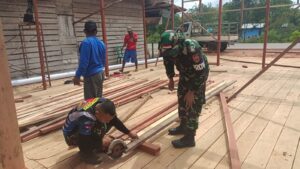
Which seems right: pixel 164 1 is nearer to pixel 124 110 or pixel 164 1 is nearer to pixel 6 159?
pixel 124 110

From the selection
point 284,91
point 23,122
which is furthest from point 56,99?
point 284,91

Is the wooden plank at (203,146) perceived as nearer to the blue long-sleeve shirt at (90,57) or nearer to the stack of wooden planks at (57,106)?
the blue long-sleeve shirt at (90,57)

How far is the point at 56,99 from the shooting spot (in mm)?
5250

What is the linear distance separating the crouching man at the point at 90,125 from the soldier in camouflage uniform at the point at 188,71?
2.71ft

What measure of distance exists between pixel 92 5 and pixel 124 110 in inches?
323

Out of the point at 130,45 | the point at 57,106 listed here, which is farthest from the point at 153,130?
the point at 130,45

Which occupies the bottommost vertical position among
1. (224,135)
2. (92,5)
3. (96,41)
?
(224,135)

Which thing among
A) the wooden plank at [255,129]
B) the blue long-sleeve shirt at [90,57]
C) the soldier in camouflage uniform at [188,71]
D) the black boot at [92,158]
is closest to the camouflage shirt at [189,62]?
the soldier in camouflage uniform at [188,71]

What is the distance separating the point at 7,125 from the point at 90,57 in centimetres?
174

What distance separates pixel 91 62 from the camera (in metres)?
3.66

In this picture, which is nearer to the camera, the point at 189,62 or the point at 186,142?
the point at 189,62

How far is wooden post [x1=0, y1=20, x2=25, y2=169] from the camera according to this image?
6.58ft

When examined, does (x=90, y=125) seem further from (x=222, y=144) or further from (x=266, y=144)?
(x=266, y=144)

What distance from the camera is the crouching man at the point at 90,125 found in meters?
2.59
